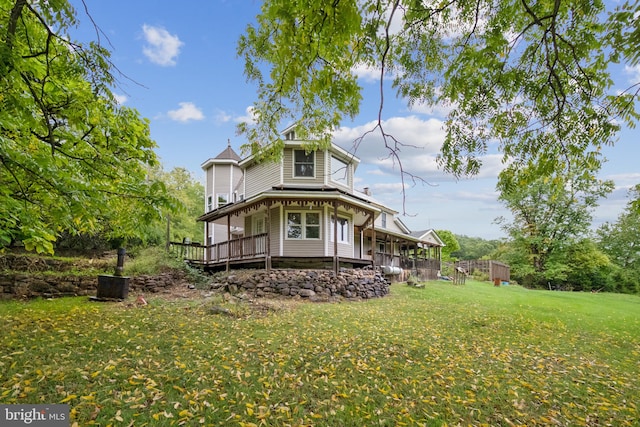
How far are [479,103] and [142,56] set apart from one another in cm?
675

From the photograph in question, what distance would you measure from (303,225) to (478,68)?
10888mm

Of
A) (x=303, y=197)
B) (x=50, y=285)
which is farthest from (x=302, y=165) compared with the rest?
(x=50, y=285)

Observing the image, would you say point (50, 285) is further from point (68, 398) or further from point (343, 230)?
point (343, 230)

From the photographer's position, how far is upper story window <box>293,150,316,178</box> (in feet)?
51.8

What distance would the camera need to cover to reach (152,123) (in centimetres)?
757

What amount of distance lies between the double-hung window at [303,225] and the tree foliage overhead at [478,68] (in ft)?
31.0

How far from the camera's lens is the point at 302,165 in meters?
15.8

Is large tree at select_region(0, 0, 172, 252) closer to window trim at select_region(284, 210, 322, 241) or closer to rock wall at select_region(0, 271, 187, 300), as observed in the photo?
rock wall at select_region(0, 271, 187, 300)

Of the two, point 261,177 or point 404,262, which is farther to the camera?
point 404,262

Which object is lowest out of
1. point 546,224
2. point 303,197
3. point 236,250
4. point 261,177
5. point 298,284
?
point 298,284

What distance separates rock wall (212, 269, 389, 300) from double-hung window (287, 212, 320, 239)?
2.35 metres

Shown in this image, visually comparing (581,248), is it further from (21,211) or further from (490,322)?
(21,211)

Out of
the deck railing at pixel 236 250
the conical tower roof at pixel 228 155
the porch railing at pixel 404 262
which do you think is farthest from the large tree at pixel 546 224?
the deck railing at pixel 236 250

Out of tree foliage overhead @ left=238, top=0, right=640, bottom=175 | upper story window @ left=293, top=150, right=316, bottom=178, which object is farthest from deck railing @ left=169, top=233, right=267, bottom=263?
tree foliage overhead @ left=238, top=0, right=640, bottom=175
